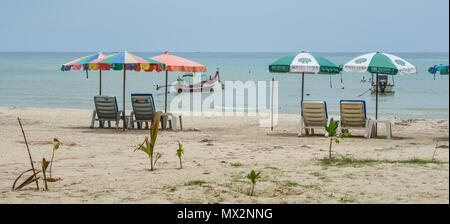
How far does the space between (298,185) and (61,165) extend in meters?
3.14

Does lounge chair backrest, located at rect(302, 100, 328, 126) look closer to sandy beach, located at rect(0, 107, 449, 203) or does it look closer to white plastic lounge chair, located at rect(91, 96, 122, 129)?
sandy beach, located at rect(0, 107, 449, 203)

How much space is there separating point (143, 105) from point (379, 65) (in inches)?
188

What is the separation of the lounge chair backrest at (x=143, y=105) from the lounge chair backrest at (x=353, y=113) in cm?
381

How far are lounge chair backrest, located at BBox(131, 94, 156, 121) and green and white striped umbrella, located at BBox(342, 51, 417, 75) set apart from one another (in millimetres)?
3933

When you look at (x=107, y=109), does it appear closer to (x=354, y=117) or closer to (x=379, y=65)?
(x=354, y=117)

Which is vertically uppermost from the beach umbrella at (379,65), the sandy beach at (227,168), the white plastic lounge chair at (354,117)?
the beach umbrella at (379,65)

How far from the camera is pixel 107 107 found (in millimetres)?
12320

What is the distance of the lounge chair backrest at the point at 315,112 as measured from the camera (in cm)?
1117

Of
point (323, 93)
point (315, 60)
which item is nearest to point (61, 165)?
point (315, 60)

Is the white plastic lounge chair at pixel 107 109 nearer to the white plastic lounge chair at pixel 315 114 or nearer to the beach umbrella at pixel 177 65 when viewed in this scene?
the beach umbrella at pixel 177 65

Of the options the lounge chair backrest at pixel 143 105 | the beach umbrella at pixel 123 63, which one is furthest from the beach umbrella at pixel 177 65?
the lounge chair backrest at pixel 143 105

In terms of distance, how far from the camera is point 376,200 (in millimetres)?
5230

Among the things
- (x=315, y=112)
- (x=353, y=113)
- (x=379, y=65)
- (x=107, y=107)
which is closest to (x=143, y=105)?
(x=107, y=107)
